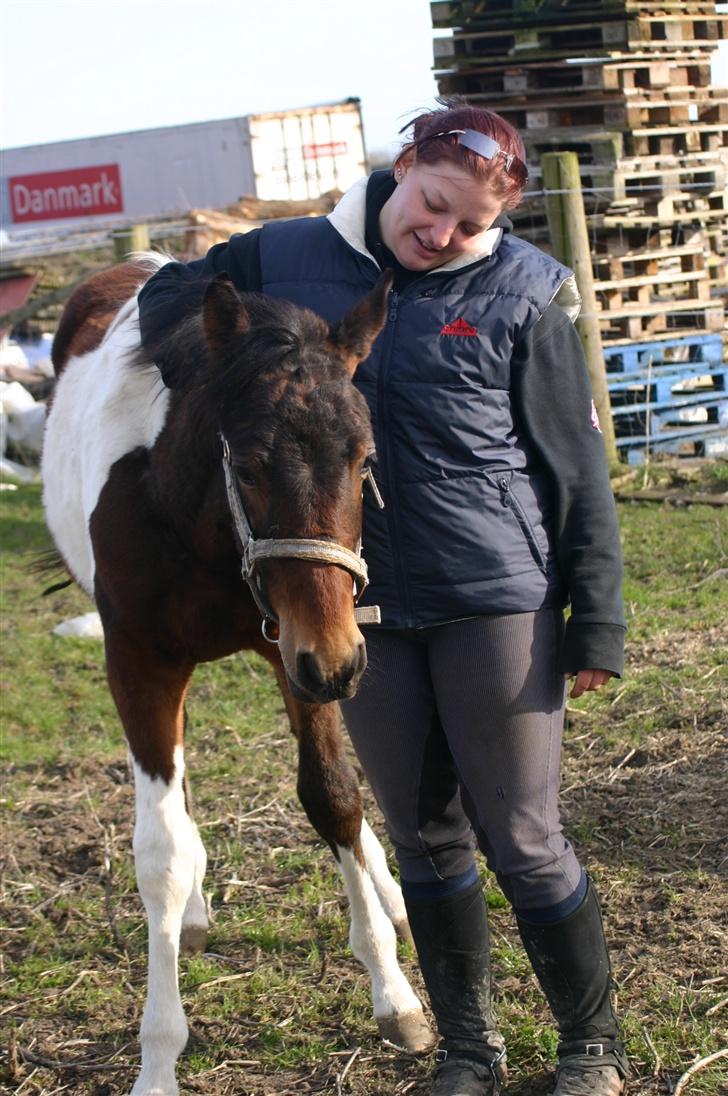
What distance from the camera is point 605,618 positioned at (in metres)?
2.48

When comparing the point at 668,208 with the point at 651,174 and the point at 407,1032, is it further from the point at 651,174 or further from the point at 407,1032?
the point at 407,1032

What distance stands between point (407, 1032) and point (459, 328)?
5.67ft

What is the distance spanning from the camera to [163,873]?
9.89 feet

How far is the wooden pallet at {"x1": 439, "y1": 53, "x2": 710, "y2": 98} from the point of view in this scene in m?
9.38

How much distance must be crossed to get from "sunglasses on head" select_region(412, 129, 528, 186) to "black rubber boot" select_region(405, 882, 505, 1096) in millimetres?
1563

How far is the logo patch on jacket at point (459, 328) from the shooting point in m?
2.43

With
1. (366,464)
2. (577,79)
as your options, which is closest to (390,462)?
(366,464)

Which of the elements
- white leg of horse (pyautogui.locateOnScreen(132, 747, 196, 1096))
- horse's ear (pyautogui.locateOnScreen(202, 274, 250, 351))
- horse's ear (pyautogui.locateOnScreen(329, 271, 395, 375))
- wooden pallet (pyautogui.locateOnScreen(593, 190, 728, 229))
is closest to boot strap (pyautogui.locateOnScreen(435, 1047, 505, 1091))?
white leg of horse (pyautogui.locateOnScreen(132, 747, 196, 1096))

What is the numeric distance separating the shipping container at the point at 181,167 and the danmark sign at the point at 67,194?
2 centimetres

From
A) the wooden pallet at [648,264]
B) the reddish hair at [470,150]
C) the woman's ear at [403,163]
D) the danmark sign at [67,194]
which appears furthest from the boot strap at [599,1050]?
the danmark sign at [67,194]

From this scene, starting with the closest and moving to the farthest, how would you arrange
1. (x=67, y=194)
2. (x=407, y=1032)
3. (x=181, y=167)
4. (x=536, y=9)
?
(x=407, y=1032), (x=536, y=9), (x=181, y=167), (x=67, y=194)

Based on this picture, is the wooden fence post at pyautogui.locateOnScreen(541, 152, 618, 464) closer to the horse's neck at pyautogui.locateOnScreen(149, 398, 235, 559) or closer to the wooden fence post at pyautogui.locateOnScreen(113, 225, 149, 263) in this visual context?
the wooden fence post at pyautogui.locateOnScreen(113, 225, 149, 263)

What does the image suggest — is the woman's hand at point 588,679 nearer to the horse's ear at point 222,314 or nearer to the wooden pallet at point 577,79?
the horse's ear at point 222,314

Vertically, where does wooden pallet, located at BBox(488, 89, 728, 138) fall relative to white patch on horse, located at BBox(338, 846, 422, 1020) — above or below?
above
